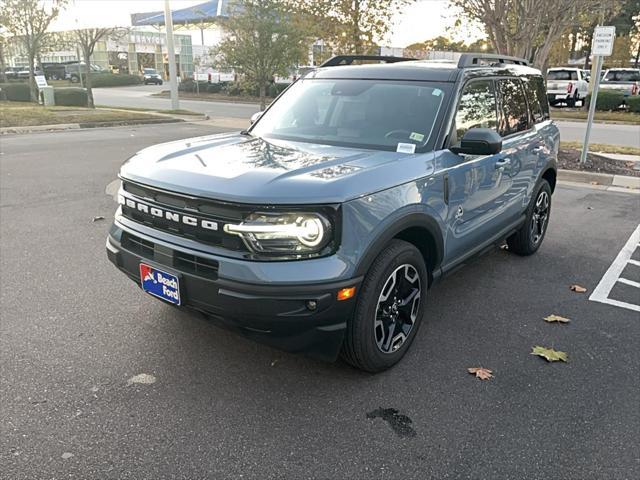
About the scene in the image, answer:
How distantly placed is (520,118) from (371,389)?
3.06 meters

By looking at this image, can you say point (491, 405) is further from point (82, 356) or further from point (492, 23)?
point (492, 23)

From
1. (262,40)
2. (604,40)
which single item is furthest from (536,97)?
(262,40)

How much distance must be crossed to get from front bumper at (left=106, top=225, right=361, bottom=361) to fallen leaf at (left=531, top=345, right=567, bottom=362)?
156 cm

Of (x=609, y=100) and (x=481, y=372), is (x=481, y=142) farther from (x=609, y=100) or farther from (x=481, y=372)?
(x=609, y=100)

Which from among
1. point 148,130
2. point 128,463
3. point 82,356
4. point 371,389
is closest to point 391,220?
point 371,389

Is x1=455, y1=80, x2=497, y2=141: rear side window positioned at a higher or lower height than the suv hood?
higher

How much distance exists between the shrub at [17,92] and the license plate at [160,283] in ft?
91.8

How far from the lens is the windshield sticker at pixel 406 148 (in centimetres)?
349

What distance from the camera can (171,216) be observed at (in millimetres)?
2998

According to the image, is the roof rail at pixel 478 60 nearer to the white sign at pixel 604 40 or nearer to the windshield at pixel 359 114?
the windshield at pixel 359 114

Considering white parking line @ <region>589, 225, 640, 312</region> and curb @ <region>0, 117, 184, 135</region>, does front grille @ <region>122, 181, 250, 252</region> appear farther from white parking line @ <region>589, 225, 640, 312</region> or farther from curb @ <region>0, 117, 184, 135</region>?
curb @ <region>0, 117, 184, 135</region>

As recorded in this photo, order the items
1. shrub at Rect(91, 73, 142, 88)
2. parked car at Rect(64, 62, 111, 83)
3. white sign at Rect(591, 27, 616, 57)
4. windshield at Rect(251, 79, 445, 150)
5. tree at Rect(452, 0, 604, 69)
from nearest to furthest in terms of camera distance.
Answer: windshield at Rect(251, 79, 445, 150) → white sign at Rect(591, 27, 616, 57) → tree at Rect(452, 0, 604, 69) → shrub at Rect(91, 73, 142, 88) → parked car at Rect(64, 62, 111, 83)

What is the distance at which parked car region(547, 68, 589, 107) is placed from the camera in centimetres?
2664

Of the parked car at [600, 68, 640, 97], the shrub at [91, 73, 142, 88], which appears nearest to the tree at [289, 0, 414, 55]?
the parked car at [600, 68, 640, 97]
